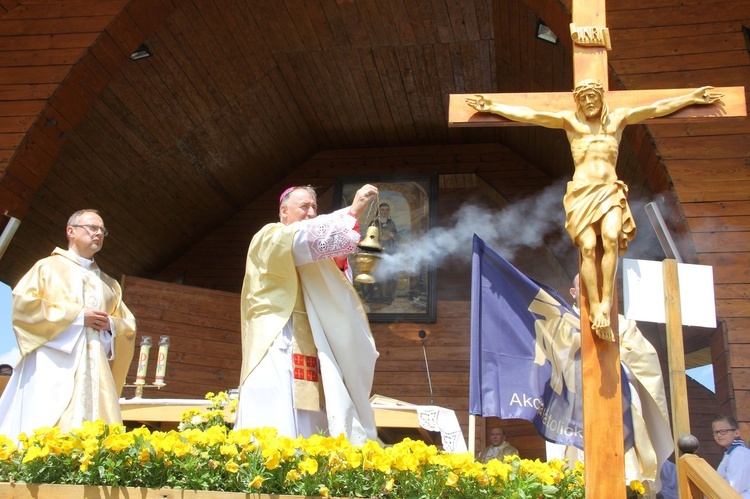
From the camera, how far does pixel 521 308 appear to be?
4387 millimetres

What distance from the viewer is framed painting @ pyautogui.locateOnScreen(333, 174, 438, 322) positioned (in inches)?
380

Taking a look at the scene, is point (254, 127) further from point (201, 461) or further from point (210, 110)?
point (201, 461)

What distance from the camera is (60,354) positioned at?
3762mm

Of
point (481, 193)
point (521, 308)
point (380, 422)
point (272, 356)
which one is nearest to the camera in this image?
point (272, 356)

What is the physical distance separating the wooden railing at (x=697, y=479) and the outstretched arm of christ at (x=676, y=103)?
1344mm

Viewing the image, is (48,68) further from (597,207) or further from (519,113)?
(597,207)

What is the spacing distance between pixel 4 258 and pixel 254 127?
118 inches

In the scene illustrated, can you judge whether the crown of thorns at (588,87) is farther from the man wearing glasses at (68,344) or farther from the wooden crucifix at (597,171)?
the man wearing glasses at (68,344)

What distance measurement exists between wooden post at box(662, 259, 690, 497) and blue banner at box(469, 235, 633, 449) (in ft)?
1.78

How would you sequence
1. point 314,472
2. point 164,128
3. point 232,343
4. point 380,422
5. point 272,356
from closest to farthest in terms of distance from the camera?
point 314,472, point 272,356, point 380,422, point 164,128, point 232,343

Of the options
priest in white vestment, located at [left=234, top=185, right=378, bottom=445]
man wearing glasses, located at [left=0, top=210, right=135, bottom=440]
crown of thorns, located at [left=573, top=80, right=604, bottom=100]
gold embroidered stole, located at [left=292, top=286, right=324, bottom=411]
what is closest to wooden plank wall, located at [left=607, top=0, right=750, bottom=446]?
crown of thorns, located at [left=573, top=80, right=604, bottom=100]

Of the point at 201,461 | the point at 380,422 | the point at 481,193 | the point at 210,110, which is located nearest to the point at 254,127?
the point at 210,110

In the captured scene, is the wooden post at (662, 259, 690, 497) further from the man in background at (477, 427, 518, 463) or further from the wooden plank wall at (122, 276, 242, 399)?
the wooden plank wall at (122, 276, 242, 399)

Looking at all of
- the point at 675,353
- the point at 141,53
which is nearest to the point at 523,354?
the point at 675,353
